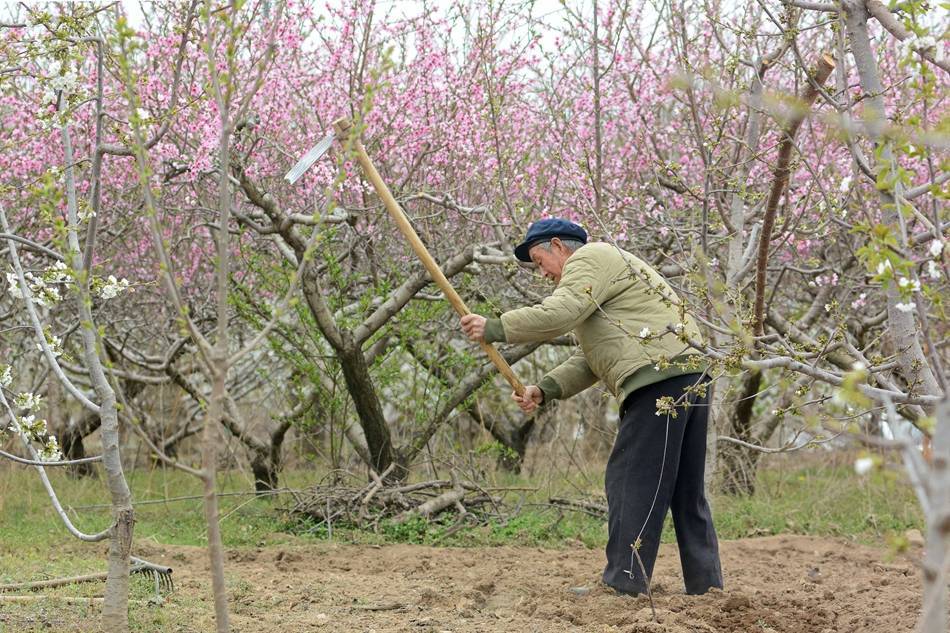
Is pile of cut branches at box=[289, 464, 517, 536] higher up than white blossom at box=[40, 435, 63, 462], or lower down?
lower down

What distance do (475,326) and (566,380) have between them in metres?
0.75

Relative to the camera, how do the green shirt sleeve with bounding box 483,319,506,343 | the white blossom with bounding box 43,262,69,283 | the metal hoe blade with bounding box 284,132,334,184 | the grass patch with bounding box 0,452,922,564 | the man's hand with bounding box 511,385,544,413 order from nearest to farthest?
the white blossom with bounding box 43,262,69,283, the metal hoe blade with bounding box 284,132,334,184, the green shirt sleeve with bounding box 483,319,506,343, the man's hand with bounding box 511,385,544,413, the grass patch with bounding box 0,452,922,564

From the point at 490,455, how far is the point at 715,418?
2.75 metres

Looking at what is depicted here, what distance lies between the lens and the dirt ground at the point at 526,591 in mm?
4344

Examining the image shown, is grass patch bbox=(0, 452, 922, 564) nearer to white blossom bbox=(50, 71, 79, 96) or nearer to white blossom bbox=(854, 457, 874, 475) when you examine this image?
A: white blossom bbox=(50, 71, 79, 96)

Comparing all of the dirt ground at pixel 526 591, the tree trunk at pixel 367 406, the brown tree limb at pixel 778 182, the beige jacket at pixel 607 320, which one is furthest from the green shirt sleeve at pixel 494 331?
the tree trunk at pixel 367 406

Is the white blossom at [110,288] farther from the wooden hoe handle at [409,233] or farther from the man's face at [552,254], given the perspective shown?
the man's face at [552,254]

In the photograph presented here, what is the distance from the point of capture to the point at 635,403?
4902 mm

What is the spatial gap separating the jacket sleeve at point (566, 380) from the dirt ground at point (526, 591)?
0.97 meters

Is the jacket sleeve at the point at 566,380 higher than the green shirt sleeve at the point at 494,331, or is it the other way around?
the green shirt sleeve at the point at 494,331

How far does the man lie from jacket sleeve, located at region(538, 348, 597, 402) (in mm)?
320

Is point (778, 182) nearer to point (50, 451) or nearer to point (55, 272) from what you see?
point (55, 272)

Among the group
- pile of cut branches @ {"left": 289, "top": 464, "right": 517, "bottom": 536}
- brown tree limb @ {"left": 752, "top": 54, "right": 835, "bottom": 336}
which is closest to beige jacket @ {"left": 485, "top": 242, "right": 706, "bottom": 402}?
brown tree limb @ {"left": 752, "top": 54, "right": 835, "bottom": 336}

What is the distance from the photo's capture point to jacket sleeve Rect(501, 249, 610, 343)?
4.65 m
